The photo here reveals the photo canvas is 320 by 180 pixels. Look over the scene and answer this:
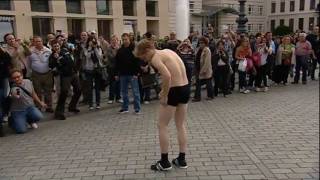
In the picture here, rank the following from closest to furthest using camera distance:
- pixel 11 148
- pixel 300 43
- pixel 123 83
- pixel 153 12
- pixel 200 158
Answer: pixel 153 12
pixel 200 158
pixel 11 148
pixel 123 83
pixel 300 43

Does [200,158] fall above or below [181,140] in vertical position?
below

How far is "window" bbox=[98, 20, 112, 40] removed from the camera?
1035mm

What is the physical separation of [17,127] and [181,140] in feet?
11.0

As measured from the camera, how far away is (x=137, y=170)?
4.02 metres

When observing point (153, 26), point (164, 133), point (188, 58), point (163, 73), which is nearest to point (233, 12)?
point (153, 26)

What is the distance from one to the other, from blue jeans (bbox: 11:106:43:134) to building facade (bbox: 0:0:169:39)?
545 centimetres

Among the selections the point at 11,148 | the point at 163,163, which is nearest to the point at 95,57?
the point at 11,148

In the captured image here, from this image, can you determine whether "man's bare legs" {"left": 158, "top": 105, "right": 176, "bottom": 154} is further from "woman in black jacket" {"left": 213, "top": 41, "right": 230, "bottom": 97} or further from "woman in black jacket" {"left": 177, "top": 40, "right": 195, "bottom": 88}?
"woman in black jacket" {"left": 213, "top": 41, "right": 230, "bottom": 97}

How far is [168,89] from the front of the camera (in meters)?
3.66

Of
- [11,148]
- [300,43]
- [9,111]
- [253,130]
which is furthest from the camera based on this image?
[300,43]

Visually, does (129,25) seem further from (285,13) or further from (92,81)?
(92,81)

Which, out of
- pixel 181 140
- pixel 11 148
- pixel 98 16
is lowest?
pixel 11 148

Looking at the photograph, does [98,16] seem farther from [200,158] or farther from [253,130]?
[253,130]

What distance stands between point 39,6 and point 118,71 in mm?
6476
